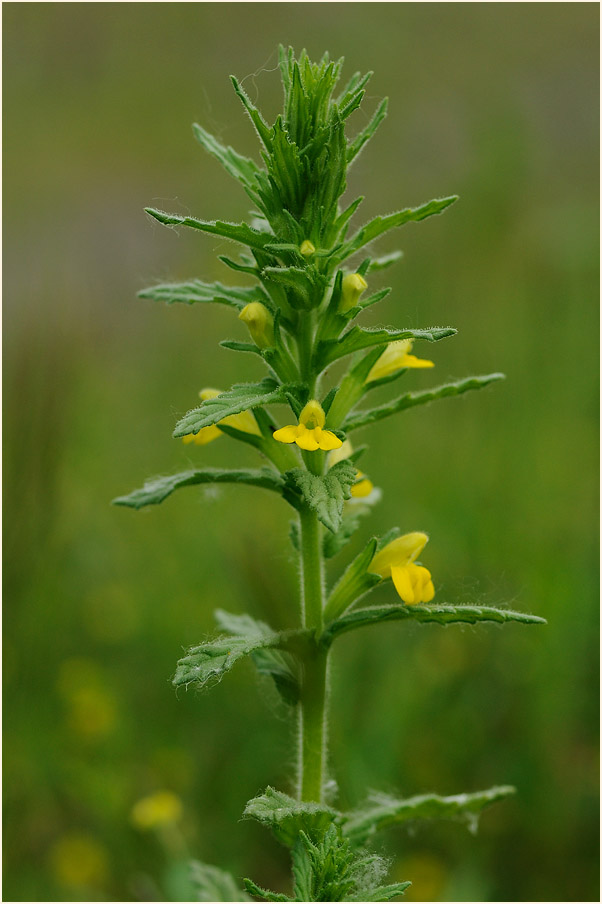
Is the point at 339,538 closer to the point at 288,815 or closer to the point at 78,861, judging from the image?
the point at 288,815

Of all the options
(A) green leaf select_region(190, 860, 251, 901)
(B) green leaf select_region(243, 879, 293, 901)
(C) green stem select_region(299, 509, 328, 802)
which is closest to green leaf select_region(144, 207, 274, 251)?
(C) green stem select_region(299, 509, 328, 802)

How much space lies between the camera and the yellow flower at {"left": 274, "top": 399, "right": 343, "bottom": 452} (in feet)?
5.40

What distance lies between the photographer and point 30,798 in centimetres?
310

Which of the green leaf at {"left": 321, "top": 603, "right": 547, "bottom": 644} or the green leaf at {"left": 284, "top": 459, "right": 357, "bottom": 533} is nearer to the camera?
the green leaf at {"left": 284, "top": 459, "right": 357, "bottom": 533}

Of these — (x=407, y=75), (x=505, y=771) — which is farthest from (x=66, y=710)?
(x=407, y=75)

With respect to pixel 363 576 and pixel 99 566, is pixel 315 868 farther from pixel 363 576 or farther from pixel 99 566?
pixel 99 566

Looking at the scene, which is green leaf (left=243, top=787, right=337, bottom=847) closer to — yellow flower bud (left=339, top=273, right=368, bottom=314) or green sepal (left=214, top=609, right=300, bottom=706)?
green sepal (left=214, top=609, right=300, bottom=706)

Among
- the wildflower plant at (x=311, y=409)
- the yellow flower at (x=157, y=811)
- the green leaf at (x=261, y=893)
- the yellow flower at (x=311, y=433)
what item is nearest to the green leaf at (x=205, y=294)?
the wildflower plant at (x=311, y=409)

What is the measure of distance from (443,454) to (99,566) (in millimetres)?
1993

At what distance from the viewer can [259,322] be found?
5.99 ft

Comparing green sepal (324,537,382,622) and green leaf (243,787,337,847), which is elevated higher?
green sepal (324,537,382,622)

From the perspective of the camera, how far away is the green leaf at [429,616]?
67.7 inches

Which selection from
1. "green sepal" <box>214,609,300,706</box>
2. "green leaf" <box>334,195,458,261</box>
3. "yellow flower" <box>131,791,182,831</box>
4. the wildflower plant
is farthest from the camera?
"yellow flower" <box>131,791,182,831</box>

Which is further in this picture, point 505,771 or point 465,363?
point 465,363
